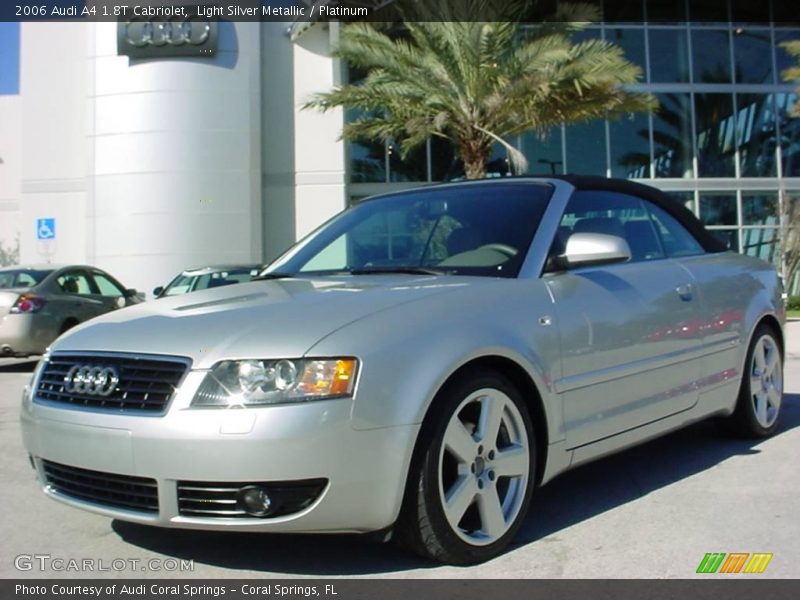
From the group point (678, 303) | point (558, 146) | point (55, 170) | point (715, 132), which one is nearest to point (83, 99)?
point (55, 170)

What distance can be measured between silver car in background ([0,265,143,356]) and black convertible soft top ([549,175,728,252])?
7651mm

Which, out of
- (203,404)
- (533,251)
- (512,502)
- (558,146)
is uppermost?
(558,146)

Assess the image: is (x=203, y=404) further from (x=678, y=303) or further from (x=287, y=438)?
(x=678, y=303)

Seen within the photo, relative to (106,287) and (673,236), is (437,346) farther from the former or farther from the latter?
(106,287)

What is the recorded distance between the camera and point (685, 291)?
4344mm

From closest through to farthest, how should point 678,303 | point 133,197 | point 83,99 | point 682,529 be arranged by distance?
point 682,529 < point 678,303 < point 133,197 < point 83,99

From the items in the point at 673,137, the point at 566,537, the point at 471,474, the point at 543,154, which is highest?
the point at 673,137

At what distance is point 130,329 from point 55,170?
74.9 ft

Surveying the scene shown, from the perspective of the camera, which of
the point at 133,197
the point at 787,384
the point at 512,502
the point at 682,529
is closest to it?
the point at 512,502

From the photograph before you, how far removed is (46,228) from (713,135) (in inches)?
778

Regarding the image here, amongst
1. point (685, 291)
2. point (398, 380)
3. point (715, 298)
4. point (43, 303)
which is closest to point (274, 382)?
point (398, 380)

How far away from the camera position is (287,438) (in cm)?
268

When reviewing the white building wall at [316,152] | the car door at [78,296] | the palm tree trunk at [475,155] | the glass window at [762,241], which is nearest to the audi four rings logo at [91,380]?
the car door at [78,296]

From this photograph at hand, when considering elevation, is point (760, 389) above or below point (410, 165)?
below
